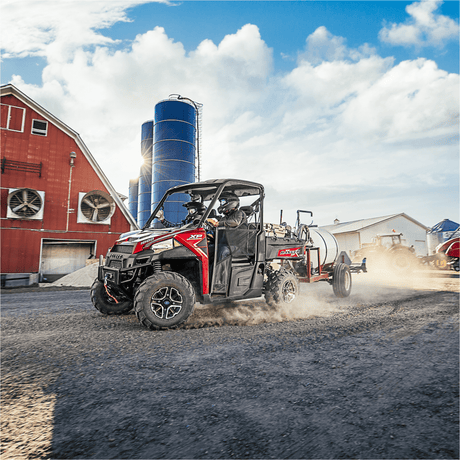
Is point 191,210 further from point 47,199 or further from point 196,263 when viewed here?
point 47,199

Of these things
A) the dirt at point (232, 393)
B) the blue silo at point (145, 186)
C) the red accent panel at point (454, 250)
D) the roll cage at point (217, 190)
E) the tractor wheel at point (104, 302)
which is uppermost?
the blue silo at point (145, 186)

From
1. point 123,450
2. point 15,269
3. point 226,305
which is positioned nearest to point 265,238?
point 226,305

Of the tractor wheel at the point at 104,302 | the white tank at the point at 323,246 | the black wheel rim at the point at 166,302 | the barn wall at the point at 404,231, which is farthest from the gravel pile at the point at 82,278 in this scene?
the barn wall at the point at 404,231

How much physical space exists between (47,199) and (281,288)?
14317 millimetres

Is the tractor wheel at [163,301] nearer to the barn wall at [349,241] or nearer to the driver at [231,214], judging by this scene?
the driver at [231,214]

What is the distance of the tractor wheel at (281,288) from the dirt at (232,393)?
5.14 ft

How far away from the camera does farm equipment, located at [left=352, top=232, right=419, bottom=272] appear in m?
16.9

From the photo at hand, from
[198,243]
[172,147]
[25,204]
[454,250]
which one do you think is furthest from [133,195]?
[198,243]

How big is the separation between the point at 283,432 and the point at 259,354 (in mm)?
1406

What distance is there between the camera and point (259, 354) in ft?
10.4

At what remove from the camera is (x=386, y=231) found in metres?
36.6

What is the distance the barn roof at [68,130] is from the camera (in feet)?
50.3

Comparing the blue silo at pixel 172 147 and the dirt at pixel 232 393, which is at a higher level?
the blue silo at pixel 172 147

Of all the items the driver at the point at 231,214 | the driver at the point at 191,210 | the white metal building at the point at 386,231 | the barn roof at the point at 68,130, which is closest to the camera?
the driver at the point at 231,214
